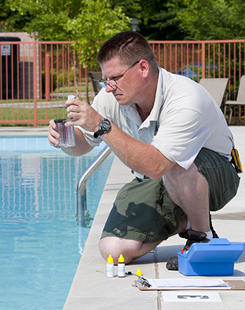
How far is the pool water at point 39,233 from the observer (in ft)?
8.77

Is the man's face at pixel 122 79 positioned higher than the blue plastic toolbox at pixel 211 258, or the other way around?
the man's face at pixel 122 79

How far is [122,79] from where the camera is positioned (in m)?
2.34

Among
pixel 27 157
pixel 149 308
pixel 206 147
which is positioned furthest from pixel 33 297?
pixel 27 157

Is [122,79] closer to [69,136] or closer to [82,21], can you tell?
[69,136]

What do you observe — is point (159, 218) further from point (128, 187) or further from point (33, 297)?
point (33, 297)

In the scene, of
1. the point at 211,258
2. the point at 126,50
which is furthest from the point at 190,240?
the point at 126,50

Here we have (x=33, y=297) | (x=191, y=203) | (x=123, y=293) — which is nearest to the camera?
(x=123, y=293)

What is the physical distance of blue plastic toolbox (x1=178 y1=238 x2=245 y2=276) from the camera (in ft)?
7.32

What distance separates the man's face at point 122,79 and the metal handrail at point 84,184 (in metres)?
1.43

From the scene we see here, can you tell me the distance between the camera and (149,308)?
1.92m

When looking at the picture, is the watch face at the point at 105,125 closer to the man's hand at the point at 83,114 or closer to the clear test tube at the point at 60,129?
the man's hand at the point at 83,114

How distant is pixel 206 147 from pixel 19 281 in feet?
3.97

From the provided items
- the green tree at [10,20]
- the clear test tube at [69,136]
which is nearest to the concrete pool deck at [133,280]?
the clear test tube at [69,136]

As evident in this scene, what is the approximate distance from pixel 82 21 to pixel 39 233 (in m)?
9.48
